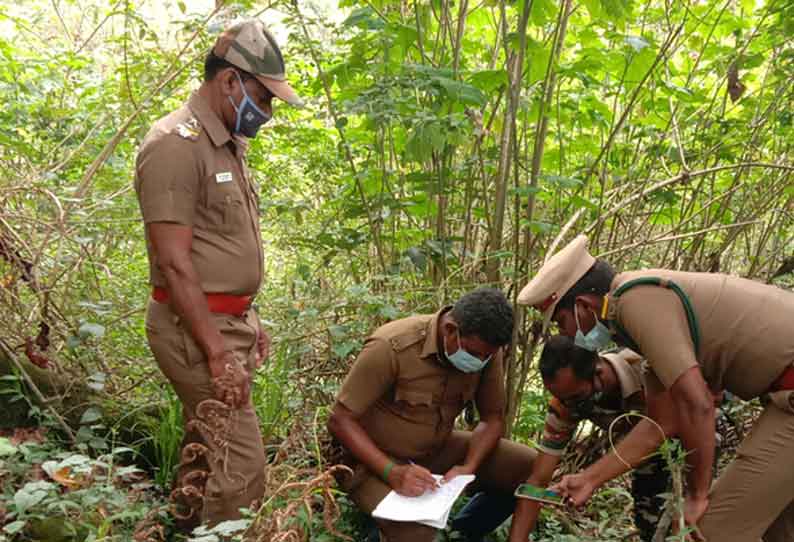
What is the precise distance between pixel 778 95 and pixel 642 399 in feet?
6.95

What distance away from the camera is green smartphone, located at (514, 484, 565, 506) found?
296cm

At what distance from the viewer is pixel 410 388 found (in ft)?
10.4

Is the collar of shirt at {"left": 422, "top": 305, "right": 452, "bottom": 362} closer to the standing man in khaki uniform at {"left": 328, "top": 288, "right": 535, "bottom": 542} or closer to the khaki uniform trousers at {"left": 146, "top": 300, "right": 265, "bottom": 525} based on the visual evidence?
the standing man in khaki uniform at {"left": 328, "top": 288, "right": 535, "bottom": 542}

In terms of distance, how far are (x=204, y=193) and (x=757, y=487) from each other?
2.13 metres

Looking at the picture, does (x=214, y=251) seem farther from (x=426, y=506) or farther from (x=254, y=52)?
(x=426, y=506)

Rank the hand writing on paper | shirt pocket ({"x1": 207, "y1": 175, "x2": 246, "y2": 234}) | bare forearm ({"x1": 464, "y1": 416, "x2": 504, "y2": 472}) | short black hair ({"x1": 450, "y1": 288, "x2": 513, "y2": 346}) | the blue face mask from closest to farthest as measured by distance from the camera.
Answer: shirt pocket ({"x1": 207, "y1": 175, "x2": 246, "y2": 234}) → the blue face mask → short black hair ({"x1": 450, "y1": 288, "x2": 513, "y2": 346}) → the hand writing on paper → bare forearm ({"x1": 464, "y1": 416, "x2": 504, "y2": 472})

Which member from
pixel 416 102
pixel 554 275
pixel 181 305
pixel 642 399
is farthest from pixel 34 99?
pixel 642 399

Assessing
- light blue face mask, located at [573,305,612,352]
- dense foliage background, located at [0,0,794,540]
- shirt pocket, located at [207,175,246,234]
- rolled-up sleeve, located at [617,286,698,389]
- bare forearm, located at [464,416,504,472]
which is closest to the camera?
rolled-up sleeve, located at [617,286,698,389]

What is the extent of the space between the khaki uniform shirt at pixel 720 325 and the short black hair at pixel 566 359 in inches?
15.4

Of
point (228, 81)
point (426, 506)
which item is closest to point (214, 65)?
point (228, 81)

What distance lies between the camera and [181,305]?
2.47m

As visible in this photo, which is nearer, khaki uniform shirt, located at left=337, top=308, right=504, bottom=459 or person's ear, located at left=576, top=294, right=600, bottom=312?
person's ear, located at left=576, top=294, right=600, bottom=312

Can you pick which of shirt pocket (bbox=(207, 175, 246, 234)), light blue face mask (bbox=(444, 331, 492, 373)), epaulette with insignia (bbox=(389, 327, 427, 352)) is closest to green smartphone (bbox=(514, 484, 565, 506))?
light blue face mask (bbox=(444, 331, 492, 373))

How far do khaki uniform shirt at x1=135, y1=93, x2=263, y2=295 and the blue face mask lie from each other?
0.05 m
